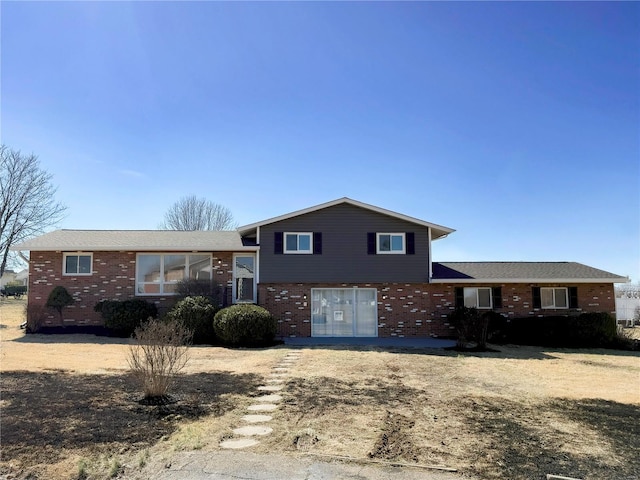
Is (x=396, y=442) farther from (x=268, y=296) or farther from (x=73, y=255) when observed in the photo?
(x=73, y=255)

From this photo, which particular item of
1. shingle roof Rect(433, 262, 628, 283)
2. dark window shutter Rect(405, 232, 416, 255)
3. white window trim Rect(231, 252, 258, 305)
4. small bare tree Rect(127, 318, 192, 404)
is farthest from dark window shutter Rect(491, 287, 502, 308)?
small bare tree Rect(127, 318, 192, 404)

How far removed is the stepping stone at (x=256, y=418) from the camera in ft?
20.6

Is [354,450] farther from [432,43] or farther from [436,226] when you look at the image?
[436,226]

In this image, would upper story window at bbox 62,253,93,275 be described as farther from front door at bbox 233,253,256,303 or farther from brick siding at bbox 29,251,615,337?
front door at bbox 233,253,256,303

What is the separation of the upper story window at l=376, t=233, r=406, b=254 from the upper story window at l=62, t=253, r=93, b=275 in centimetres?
1191

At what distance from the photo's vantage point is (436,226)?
19.2 metres

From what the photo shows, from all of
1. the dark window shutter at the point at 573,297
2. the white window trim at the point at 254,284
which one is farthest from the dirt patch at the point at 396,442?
the dark window shutter at the point at 573,297

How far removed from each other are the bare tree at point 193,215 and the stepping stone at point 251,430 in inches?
1384

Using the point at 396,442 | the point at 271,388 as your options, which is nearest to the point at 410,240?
the point at 271,388

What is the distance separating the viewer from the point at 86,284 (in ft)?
61.7

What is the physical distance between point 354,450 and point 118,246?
16.3 metres

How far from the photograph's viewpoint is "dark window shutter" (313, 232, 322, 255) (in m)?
19.1

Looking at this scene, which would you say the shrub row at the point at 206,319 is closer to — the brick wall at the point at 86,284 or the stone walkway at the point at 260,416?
the brick wall at the point at 86,284

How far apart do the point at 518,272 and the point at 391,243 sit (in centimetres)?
608
